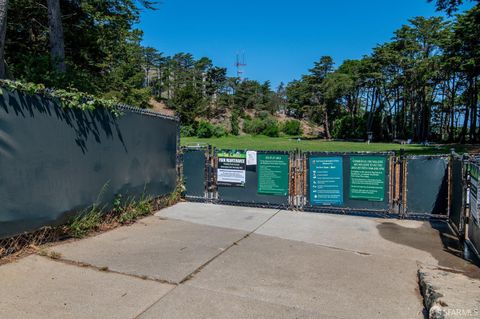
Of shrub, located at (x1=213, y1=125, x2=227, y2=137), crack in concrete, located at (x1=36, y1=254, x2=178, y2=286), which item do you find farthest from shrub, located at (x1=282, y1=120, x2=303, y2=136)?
crack in concrete, located at (x1=36, y1=254, x2=178, y2=286)

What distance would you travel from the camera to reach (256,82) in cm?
10581

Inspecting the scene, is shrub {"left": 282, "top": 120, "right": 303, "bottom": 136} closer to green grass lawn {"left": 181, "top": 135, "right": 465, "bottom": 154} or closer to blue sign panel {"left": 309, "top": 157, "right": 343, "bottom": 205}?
green grass lawn {"left": 181, "top": 135, "right": 465, "bottom": 154}

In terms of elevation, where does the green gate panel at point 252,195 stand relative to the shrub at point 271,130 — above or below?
below

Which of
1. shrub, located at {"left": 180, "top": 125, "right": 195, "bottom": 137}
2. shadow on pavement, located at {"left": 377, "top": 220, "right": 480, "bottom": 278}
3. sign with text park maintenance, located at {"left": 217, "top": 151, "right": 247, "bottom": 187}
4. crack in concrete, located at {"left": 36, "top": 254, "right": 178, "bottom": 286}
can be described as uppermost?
shrub, located at {"left": 180, "top": 125, "right": 195, "bottom": 137}

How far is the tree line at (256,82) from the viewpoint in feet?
39.9

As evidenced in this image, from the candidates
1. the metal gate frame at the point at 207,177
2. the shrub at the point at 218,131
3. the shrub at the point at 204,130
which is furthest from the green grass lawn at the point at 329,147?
the shrub at the point at 218,131

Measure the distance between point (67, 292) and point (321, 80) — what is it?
78526 millimetres

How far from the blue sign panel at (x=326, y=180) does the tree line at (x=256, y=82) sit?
4.73m

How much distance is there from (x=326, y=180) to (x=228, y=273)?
14.8 ft

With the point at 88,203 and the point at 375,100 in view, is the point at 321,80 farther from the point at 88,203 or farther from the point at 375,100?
the point at 88,203

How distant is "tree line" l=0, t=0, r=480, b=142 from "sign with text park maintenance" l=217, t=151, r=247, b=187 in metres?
3.22

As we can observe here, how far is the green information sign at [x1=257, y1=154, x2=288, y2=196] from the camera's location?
8.73 m

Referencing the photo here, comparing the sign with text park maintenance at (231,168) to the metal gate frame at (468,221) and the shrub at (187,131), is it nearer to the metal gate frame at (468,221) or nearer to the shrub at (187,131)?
the metal gate frame at (468,221)

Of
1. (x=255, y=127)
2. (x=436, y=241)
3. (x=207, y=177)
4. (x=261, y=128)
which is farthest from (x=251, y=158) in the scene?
(x=261, y=128)
